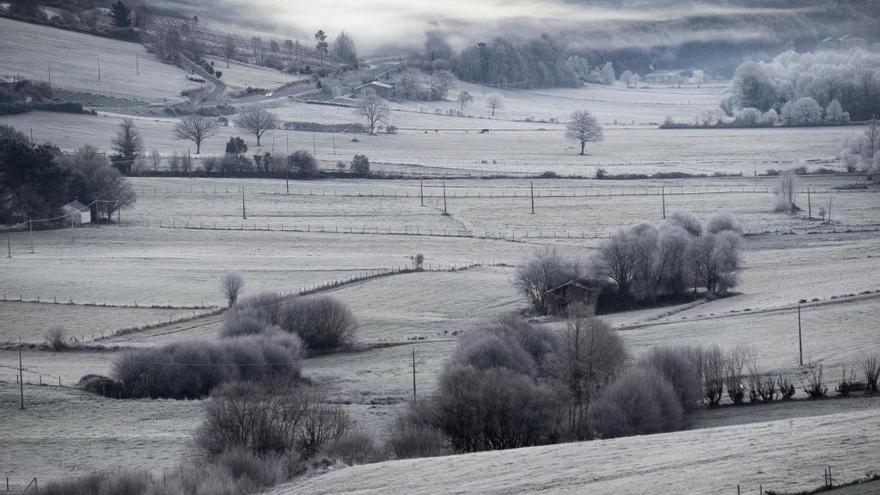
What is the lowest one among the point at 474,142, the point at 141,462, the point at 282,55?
the point at 141,462

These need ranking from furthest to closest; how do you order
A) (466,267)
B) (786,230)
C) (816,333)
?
(786,230), (466,267), (816,333)

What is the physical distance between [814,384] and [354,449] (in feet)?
36.6

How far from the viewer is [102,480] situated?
1035 inches

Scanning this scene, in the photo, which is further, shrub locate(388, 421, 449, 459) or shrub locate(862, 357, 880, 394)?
shrub locate(862, 357, 880, 394)

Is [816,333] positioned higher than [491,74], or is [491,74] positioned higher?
[491,74]

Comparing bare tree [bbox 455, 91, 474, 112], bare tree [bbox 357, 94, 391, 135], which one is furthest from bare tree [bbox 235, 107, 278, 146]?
bare tree [bbox 455, 91, 474, 112]

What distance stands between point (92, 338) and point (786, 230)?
33.9m

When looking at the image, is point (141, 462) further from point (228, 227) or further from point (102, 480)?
point (228, 227)

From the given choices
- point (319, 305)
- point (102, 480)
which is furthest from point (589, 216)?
point (102, 480)

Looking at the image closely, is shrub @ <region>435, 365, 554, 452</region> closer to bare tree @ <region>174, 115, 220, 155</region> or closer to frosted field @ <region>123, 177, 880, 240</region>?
frosted field @ <region>123, 177, 880, 240</region>

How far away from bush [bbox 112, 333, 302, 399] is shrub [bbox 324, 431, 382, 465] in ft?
27.9

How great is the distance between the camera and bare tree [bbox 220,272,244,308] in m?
48.6

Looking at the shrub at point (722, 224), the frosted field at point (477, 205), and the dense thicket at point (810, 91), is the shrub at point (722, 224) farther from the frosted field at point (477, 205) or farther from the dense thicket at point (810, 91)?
the dense thicket at point (810, 91)

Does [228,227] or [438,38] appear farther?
[438,38]
